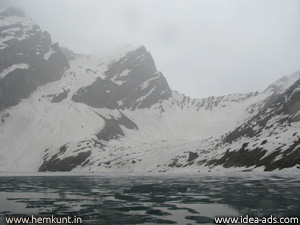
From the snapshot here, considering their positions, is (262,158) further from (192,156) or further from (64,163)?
(64,163)

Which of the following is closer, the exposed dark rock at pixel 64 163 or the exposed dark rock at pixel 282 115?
the exposed dark rock at pixel 282 115

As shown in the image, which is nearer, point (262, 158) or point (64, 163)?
point (262, 158)

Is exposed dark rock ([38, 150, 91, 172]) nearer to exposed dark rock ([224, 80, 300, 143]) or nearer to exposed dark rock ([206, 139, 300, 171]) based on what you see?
exposed dark rock ([224, 80, 300, 143])

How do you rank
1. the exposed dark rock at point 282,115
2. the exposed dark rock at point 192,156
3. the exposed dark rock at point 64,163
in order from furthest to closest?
1. the exposed dark rock at point 64,163
2. the exposed dark rock at point 192,156
3. the exposed dark rock at point 282,115

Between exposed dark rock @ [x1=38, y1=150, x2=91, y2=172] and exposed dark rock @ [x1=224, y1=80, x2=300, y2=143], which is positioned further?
exposed dark rock @ [x1=38, y1=150, x2=91, y2=172]

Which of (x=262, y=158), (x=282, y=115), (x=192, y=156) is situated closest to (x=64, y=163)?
(x=192, y=156)

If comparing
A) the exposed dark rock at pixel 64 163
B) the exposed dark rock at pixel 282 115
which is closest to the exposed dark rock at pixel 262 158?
the exposed dark rock at pixel 282 115

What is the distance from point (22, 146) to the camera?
173 meters

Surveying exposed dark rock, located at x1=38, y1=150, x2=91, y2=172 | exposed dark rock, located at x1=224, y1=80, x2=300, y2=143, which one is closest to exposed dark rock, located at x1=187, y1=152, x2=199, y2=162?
exposed dark rock, located at x1=224, y1=80, x2=300, y2=143

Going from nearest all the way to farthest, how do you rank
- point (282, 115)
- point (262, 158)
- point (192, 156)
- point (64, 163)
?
point (262, 158) < point (282, 115) < point (192, 156) < point (64, 163)

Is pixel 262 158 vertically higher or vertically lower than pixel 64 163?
higher

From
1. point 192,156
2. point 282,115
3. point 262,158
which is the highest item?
point 282,115

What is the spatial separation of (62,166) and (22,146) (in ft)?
168

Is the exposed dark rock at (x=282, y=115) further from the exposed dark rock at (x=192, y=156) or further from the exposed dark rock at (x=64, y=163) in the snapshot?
the exposed dark rock at (x=64, y=163)
